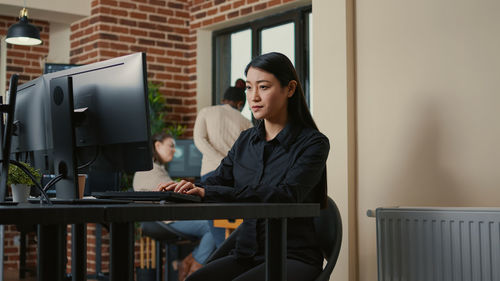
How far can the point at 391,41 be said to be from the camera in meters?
2.89

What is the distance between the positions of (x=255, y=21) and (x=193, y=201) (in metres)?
4.40

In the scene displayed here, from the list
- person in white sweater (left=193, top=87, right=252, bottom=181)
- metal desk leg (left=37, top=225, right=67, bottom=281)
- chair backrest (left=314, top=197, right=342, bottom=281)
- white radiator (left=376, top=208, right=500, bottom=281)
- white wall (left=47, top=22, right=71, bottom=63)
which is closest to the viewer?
metal desk leg (left=37, top=225, right=67, bottom=281)

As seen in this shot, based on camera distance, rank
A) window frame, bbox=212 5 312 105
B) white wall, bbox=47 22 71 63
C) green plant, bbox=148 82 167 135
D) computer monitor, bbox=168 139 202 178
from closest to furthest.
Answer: window frame, bbox=212 5 312 105, computer monitor, bbox=168 139 202 178, green plant, bbox=148 82 167 135, white wall, bbox=47 22 71 63

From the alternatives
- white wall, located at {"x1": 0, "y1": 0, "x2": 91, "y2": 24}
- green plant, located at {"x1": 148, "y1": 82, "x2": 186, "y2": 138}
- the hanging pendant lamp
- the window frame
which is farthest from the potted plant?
white wall, located at {"x1": 0, "y1": 0, "x2": 91, "y2": 24}

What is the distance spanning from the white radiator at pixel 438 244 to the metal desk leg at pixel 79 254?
1238 millimetres

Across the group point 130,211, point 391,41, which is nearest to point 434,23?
point 391,41

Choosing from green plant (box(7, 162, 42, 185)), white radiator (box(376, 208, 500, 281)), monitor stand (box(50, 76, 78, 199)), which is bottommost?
white radiator (box(376, 208, 500, 281))

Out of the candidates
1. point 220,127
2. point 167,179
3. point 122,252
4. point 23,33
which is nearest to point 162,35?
point 23,33

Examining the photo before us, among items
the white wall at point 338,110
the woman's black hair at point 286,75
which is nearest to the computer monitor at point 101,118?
the woman's black hair at point 286,75

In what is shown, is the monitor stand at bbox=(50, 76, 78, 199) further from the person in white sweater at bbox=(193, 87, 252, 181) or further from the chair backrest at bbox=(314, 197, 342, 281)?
the person in white sweater at bbox=(193, 87, 252, 181)

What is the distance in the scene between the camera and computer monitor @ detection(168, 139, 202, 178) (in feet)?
18.7

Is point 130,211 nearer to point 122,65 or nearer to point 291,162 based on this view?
point 122,65

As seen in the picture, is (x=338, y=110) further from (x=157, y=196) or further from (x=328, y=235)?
(x=157, y=196)

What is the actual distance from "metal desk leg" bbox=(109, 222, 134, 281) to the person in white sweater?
10.9ft
